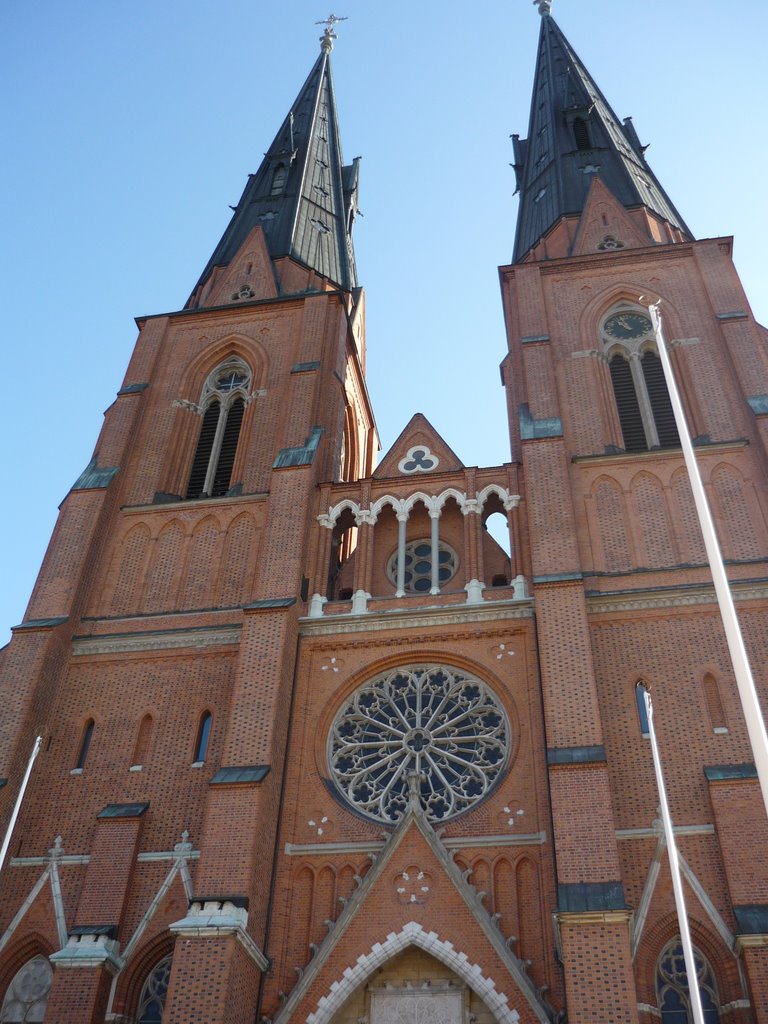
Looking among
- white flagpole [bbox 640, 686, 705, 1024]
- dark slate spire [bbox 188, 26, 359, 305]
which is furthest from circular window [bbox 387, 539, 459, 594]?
dark slate spire [bbox 188, 26, 359, 305]

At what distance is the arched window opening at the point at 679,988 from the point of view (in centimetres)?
1463

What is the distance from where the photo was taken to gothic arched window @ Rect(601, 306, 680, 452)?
23.1 metres

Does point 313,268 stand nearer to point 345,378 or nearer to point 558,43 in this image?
point 345,378

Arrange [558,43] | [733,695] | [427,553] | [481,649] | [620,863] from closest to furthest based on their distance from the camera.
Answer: [620,863] < [733,695] < [481,649] < [427,553] < [558,43]

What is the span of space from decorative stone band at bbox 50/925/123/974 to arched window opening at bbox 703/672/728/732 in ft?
33.4

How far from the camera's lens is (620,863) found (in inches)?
625

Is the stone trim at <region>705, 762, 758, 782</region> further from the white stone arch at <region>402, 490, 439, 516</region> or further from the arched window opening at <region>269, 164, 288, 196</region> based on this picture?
the arched window opening at <region>269, 164, 288, 196</region>

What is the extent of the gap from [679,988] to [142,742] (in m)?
10.0

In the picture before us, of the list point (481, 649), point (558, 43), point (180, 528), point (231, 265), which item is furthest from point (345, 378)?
point (558, 43)

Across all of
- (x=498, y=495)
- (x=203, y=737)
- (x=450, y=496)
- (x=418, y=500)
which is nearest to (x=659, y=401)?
(x=498, y=495)

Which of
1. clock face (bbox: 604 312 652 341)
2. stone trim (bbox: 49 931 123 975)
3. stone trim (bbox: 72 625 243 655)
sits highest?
clock face (bbox: 604 312 652 341)

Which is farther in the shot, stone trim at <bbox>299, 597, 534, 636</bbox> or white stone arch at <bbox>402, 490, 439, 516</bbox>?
white stone arch at <bbox>402, 490, 439, 516</bbox>

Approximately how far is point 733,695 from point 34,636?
12.9 m

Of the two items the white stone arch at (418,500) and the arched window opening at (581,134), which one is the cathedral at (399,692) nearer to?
the white stone arch at (418,500)
